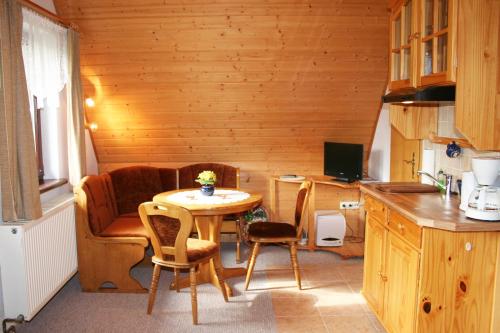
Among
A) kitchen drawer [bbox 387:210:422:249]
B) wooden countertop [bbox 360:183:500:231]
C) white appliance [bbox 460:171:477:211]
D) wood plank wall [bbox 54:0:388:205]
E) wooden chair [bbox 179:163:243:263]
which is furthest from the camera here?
wooden chair [bbox 179:163:243:263]

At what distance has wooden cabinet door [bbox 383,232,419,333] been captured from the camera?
8.34ft

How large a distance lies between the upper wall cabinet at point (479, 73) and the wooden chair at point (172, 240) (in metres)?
1.80

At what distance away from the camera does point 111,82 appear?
182 inches

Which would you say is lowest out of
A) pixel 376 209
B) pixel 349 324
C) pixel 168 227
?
pixel 349 324

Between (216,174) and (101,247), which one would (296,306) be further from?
Result: (216,174)

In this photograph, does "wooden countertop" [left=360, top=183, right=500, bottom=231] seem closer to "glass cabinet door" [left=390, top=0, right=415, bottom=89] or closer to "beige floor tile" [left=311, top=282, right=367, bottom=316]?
"glass cabinet door" [left=390, top=0, right=415, bottom=89]

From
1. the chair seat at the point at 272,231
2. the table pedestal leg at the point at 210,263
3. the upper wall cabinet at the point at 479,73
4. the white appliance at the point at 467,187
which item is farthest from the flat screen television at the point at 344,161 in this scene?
the upper wall cabinet at the point at 479,73

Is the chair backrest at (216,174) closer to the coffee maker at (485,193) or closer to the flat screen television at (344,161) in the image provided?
the flat screen television at (344,161)

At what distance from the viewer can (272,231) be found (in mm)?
3924

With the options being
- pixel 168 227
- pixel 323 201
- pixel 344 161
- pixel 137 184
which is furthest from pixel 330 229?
pixel 168 227

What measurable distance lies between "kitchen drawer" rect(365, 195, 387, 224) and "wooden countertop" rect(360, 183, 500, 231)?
0.07 m

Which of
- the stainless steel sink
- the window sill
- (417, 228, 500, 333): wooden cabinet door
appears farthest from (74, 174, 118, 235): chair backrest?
(417, 228, 500, 333): wooden cabinet door

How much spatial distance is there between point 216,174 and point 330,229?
1360 millimetres

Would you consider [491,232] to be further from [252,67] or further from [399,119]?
[252,67]
